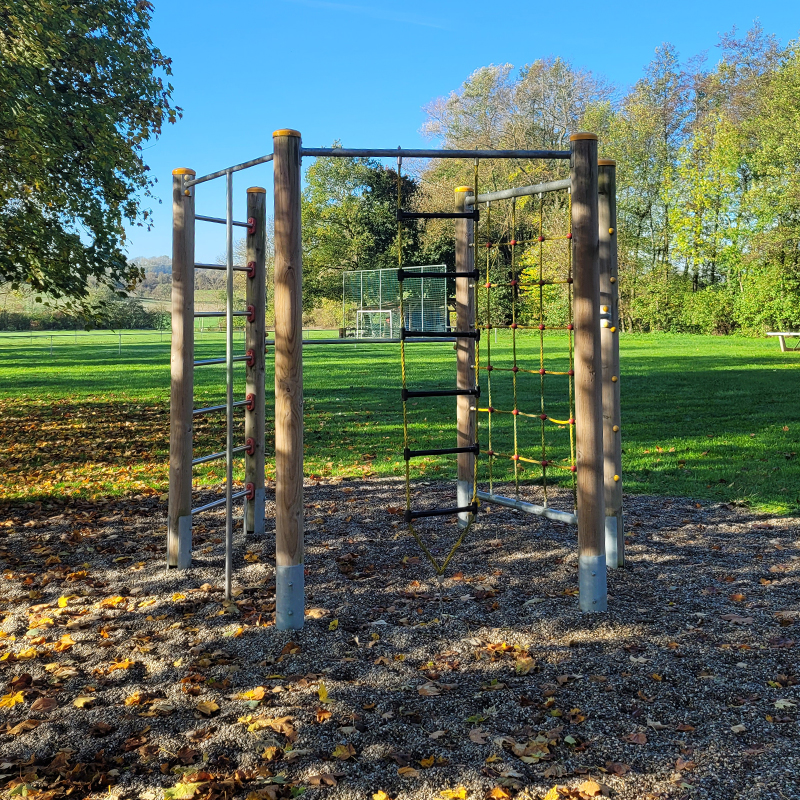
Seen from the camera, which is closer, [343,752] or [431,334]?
[343,752]

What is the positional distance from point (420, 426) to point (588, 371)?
7.36 meters

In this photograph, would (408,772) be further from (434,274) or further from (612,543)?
(434,274)

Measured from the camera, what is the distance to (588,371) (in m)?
4.48

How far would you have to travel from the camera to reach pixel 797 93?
31.5m

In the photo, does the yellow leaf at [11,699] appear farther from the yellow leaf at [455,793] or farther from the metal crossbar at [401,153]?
the metal crossbar at [401,153]

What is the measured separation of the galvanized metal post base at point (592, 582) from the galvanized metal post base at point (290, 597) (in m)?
1.60

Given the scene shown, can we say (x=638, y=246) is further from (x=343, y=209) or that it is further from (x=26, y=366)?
(x=26, y=366)

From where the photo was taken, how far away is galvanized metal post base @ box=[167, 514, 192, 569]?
5457 millimetres

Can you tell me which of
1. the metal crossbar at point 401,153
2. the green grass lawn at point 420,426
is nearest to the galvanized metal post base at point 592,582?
the metal crossbar at point 401,153

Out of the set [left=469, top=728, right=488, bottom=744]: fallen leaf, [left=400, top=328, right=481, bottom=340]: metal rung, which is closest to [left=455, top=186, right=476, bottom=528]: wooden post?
[left=400, top=328, right=481, bottom=340]: metal rung

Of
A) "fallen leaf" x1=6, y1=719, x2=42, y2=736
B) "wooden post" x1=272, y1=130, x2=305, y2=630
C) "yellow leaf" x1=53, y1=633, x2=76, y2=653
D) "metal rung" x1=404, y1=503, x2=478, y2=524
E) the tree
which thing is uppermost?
the tree

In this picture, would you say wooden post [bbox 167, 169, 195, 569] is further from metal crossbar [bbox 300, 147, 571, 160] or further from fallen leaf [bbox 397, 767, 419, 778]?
fallen leaf [bbox 397, 767, 419, 778]

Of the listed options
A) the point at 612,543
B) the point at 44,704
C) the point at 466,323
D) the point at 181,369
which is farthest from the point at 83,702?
the point at 466,323

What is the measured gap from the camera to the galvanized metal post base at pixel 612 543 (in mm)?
5337
